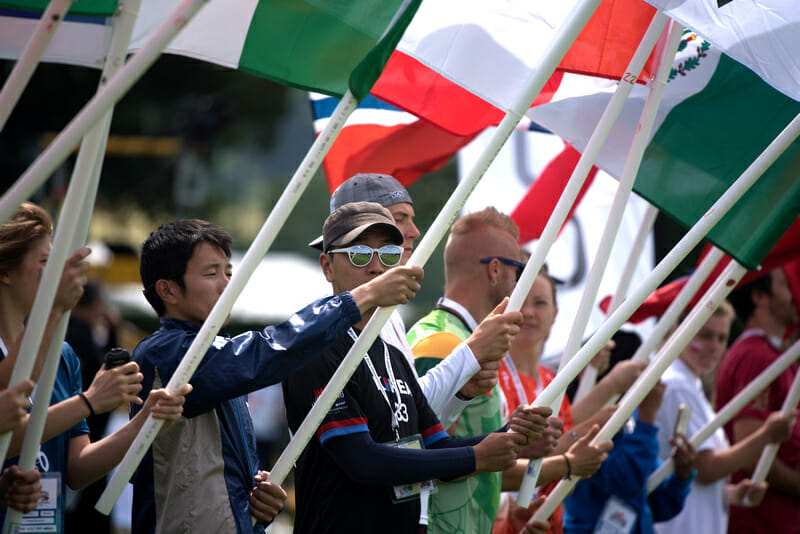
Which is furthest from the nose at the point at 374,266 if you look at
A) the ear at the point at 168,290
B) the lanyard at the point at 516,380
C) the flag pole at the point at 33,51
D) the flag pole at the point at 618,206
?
the lanyard at the point at 516,380

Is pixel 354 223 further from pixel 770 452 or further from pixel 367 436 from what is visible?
pixel 770 452

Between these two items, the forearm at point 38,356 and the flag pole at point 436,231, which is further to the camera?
the flag pole at point 436,231

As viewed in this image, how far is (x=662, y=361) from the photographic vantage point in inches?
154

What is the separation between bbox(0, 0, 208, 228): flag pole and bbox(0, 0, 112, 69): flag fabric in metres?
0.34

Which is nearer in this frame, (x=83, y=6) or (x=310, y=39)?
(x=83, y=6)

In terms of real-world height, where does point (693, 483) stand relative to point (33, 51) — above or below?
below

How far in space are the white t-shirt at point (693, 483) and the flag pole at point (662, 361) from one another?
176cm

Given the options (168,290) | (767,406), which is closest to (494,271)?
(168,290)

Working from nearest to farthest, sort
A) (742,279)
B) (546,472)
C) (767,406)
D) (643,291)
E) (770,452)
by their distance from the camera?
1. (643,291)
2. (546,472)
3. (770,452)
4. (742,279)
5. (767,406)

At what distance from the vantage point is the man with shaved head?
357cm

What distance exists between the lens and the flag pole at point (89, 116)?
2.36 m

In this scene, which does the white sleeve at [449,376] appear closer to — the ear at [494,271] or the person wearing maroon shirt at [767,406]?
the ear at [494,271]

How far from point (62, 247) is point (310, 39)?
111 centimetres

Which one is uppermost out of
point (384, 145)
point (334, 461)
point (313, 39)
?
point (384, 145)
